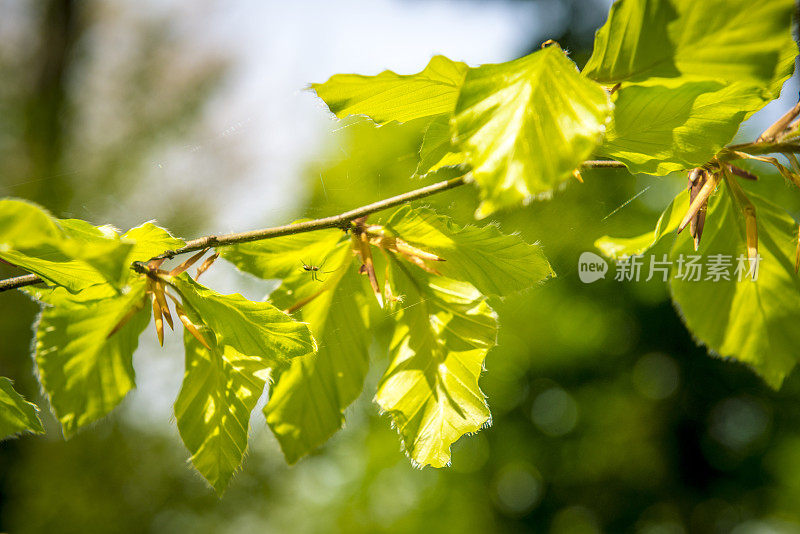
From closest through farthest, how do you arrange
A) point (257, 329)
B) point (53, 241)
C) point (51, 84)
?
point (53, 241)
point (257, 329)
point (51, 84)

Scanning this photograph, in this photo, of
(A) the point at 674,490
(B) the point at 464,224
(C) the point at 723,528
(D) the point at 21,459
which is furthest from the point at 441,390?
(C) the point at 723,528

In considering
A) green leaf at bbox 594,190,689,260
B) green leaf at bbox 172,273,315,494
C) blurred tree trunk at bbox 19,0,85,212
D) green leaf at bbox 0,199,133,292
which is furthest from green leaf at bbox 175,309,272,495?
blurred tree trunk at bbox 19,0,85,212

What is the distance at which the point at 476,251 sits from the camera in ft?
1.12

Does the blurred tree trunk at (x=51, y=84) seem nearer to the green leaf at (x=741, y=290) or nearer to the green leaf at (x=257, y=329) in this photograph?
the green leaf at (x=257, y=329)

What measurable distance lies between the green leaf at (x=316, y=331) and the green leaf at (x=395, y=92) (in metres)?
0.10

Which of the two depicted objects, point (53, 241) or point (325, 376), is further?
point (325, 376)

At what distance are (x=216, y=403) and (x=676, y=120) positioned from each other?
12.1 inches

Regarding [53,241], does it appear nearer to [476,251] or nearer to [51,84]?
[476,251]

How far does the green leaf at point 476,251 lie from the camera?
331mm

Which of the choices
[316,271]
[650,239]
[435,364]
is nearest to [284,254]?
[316,271]

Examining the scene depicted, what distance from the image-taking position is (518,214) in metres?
0.45

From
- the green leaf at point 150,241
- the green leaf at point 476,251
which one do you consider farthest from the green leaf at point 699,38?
the green leaf at point 150,241

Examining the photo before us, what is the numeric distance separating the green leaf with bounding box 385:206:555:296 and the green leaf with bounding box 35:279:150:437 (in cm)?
17

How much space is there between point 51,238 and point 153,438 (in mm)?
4419
